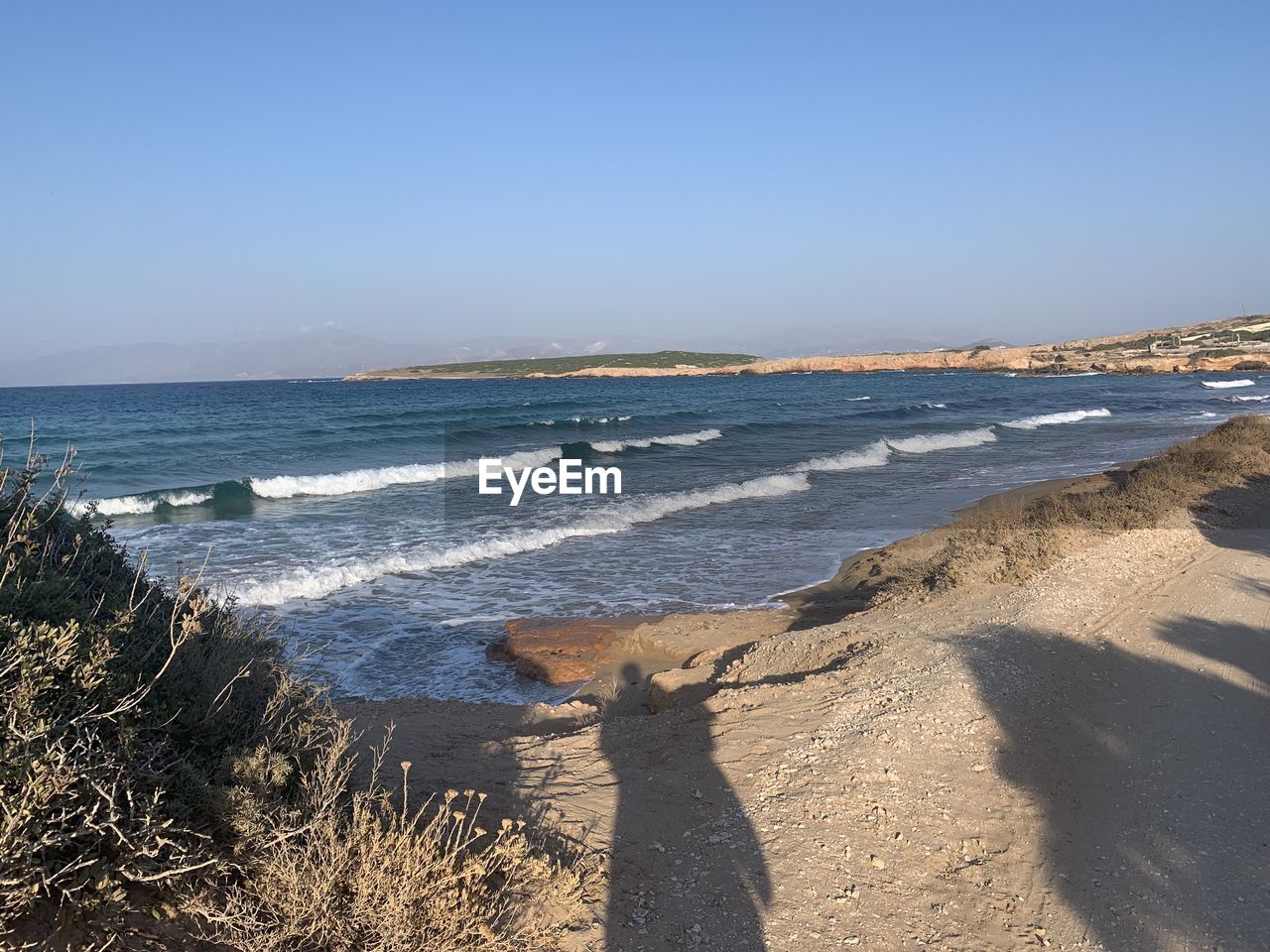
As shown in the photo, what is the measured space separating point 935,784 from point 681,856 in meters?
1.69

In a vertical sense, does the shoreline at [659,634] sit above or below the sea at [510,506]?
below

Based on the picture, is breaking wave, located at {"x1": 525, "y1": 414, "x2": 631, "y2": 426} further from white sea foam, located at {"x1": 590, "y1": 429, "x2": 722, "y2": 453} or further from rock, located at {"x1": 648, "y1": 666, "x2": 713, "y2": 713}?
rock, located at {"x1": 648, "y1": 666, "x2": 713, "y2": 713}

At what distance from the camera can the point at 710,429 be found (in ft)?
115

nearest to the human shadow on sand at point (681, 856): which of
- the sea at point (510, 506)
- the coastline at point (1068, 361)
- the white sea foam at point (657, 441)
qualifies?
the sea at point (510, 506)

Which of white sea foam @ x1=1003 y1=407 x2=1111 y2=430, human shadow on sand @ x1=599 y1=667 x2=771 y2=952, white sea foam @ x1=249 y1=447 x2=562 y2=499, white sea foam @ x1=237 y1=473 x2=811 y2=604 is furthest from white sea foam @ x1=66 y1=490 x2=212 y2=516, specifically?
white sea foam @ x1=1003 y1=407 x2=1111 y2=430

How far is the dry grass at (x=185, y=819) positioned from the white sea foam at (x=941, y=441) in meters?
Answer: 27.0

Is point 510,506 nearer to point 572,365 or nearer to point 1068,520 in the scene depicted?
point 1068,520

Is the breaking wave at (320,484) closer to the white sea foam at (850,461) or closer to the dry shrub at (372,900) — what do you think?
the white sea foam at (850,461)

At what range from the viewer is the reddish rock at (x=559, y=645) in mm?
8445

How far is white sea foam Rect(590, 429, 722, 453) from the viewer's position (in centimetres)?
3060

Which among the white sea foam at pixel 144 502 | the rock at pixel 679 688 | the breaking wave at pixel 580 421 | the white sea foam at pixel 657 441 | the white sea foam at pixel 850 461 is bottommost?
the rock at pixel 679 688

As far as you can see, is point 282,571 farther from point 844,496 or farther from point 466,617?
point 844,496

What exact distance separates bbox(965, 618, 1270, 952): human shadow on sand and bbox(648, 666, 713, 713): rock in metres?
2.26

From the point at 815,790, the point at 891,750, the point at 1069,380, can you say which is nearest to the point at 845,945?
the point at 815,790
